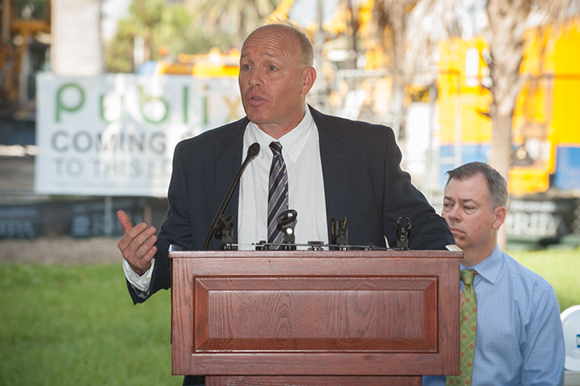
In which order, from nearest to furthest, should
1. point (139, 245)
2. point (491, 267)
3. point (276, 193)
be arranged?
point (139, 245) < point (276, 193) < point (491, 267)

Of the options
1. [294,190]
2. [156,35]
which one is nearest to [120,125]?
[294,190]

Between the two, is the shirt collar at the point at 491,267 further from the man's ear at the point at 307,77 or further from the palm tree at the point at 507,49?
the palm tree at the point at 507,49

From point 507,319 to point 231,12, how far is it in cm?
4634

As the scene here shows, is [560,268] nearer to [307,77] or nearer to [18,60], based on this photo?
[307,77]

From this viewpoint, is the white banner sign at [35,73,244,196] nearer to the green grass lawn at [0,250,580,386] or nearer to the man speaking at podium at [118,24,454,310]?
the green grass lawn at [0,250,580,386]

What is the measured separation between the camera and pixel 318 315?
171 centimetres

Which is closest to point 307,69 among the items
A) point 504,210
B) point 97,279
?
point 504,210

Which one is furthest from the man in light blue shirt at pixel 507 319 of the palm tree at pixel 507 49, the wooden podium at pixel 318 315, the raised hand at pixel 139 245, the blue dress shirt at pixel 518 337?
the palm tree at pixel 507 49

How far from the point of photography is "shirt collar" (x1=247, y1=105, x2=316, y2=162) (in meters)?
2.60

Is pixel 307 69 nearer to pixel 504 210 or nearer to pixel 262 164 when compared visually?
pixel 262 164

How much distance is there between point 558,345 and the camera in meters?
2.73

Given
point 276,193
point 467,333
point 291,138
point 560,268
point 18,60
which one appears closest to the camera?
point 276,193

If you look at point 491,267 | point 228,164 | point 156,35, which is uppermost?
point 156,35

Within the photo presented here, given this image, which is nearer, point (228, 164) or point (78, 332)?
point (228, 164)
